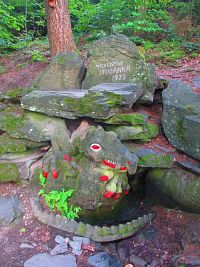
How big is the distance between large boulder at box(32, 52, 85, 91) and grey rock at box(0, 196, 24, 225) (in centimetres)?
229

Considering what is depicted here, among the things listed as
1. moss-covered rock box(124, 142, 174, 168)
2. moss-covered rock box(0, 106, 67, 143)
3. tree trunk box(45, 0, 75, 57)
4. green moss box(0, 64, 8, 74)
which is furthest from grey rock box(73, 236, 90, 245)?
green moss box(0, 64, 8, 74)

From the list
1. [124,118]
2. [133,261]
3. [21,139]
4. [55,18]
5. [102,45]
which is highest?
[55,18]

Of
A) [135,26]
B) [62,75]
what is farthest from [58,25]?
[135,26]

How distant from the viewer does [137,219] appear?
463 centimetres

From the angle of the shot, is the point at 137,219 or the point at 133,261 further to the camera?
the point at 137,219

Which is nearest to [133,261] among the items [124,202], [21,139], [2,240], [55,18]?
[124,202]

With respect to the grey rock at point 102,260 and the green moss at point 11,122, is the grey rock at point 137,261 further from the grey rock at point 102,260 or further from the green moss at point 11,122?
the green moss at point 11,122

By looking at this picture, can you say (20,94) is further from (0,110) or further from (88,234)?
(88,234)

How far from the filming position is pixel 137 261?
416cm

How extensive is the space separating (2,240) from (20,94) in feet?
9.89

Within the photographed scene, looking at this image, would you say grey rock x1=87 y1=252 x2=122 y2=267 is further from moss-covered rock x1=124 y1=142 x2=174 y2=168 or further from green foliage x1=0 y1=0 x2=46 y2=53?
green foliage x1=0 y1=0 x2=46 y2=53

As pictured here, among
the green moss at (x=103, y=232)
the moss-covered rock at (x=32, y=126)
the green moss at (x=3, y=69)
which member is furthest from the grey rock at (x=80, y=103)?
the green moss at (x=3, y=69)

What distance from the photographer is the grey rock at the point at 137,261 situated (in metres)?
4.11

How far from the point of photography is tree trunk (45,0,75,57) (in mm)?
7875
